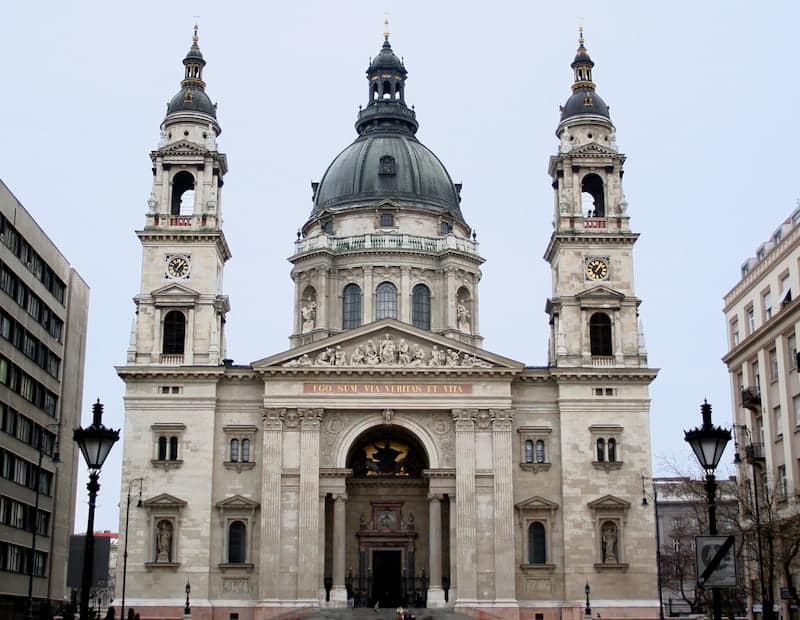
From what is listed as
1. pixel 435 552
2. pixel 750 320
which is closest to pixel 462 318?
pixel 435 552

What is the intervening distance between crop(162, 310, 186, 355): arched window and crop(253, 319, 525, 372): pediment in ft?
17.2

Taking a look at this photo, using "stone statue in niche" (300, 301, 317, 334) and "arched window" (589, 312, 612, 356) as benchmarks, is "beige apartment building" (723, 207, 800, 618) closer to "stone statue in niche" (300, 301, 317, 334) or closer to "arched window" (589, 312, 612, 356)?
"arched window" (589, 312, 612, 356)

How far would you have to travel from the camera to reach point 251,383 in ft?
209

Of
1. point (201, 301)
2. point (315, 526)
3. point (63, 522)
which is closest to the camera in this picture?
point (315, 526)

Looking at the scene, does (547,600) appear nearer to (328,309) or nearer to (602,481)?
(602,481)

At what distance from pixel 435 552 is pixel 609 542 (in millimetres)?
9064

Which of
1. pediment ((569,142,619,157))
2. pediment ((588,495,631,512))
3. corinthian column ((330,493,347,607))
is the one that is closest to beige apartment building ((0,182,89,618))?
corinthian column ((330,493,347,607))

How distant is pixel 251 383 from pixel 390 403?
7642 mm

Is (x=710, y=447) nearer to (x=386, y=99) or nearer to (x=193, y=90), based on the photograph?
(x=193, y=90)

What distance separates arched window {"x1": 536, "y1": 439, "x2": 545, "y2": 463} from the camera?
63.0m

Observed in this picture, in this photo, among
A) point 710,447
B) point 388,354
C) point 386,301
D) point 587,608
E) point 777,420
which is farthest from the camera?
point 386,301

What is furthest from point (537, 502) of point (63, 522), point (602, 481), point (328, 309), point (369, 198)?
point (63, 522)

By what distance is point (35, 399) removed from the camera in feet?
209

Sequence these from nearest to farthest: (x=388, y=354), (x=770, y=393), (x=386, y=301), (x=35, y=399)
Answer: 1. (x=770, y=393)
2. (x=388, y=354)
3. (x=35, y=399)
4. (x=386, y=301)
